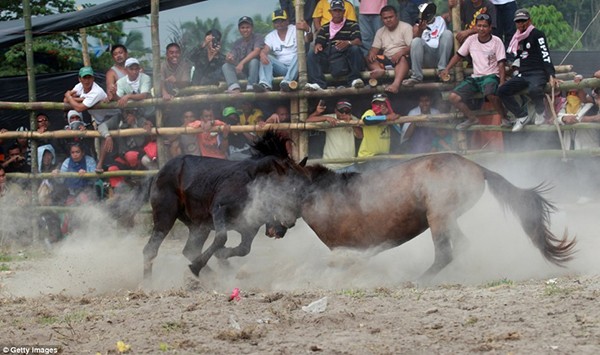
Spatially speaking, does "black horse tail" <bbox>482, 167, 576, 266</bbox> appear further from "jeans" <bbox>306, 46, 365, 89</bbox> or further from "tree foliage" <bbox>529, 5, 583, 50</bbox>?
"tree foliage" <bbox>529, 5, 583, 50</bbox>

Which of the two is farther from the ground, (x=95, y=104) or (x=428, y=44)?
(x=428, y=44)

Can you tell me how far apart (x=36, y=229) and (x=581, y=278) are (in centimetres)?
837

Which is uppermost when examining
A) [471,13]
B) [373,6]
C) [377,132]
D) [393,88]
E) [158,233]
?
[373,6]

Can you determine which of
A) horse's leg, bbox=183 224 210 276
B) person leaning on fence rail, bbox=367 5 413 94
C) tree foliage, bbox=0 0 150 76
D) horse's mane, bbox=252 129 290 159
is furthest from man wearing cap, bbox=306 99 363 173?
tree foliage, bbox=0 0 150 76

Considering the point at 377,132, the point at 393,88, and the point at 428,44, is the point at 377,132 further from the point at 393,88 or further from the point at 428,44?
the point at 428,44

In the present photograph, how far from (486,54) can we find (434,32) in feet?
2.96

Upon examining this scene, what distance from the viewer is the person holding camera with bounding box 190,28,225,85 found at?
1270 centimetres

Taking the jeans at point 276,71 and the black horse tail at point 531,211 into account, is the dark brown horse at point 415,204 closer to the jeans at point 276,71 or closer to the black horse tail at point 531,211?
the black horse tail at point 531,211

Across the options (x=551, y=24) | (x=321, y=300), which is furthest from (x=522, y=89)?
(x=551, y=24)

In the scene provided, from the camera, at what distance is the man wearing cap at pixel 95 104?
42.1 feet

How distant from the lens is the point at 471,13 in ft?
39.5

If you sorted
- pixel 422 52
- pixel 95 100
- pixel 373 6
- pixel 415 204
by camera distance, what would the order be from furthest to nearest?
1. pixel 95 100
2. pixel 373 6
3. pixel 422 52
4. pixel 415 204

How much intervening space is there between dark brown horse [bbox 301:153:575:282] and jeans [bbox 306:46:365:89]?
342 centimetres

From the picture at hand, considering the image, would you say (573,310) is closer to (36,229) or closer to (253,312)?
(253,312)
